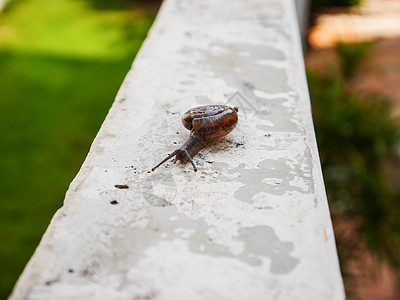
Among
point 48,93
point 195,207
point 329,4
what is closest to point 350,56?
point 48,93

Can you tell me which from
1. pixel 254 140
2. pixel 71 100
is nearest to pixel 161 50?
pixel 254 140

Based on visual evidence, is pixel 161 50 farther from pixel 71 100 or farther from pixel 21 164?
pixel 71 100

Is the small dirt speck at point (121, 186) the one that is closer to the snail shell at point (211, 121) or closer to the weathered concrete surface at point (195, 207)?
the weathered concrete surface at point (195, 207)

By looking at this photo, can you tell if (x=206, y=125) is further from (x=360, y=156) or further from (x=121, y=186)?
(x=360, y=156)

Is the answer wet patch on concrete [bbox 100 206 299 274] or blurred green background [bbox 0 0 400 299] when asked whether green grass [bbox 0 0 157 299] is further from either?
wet patch on concrete [bbox 100 206 299 274]

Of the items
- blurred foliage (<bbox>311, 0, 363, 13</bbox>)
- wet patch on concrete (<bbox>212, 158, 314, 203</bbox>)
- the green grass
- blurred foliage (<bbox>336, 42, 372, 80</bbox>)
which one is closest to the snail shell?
wet patch on concrete (<bbox>212, 158, 314, 203</bbox>)

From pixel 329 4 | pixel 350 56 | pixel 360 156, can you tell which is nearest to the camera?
pixel 360 156
